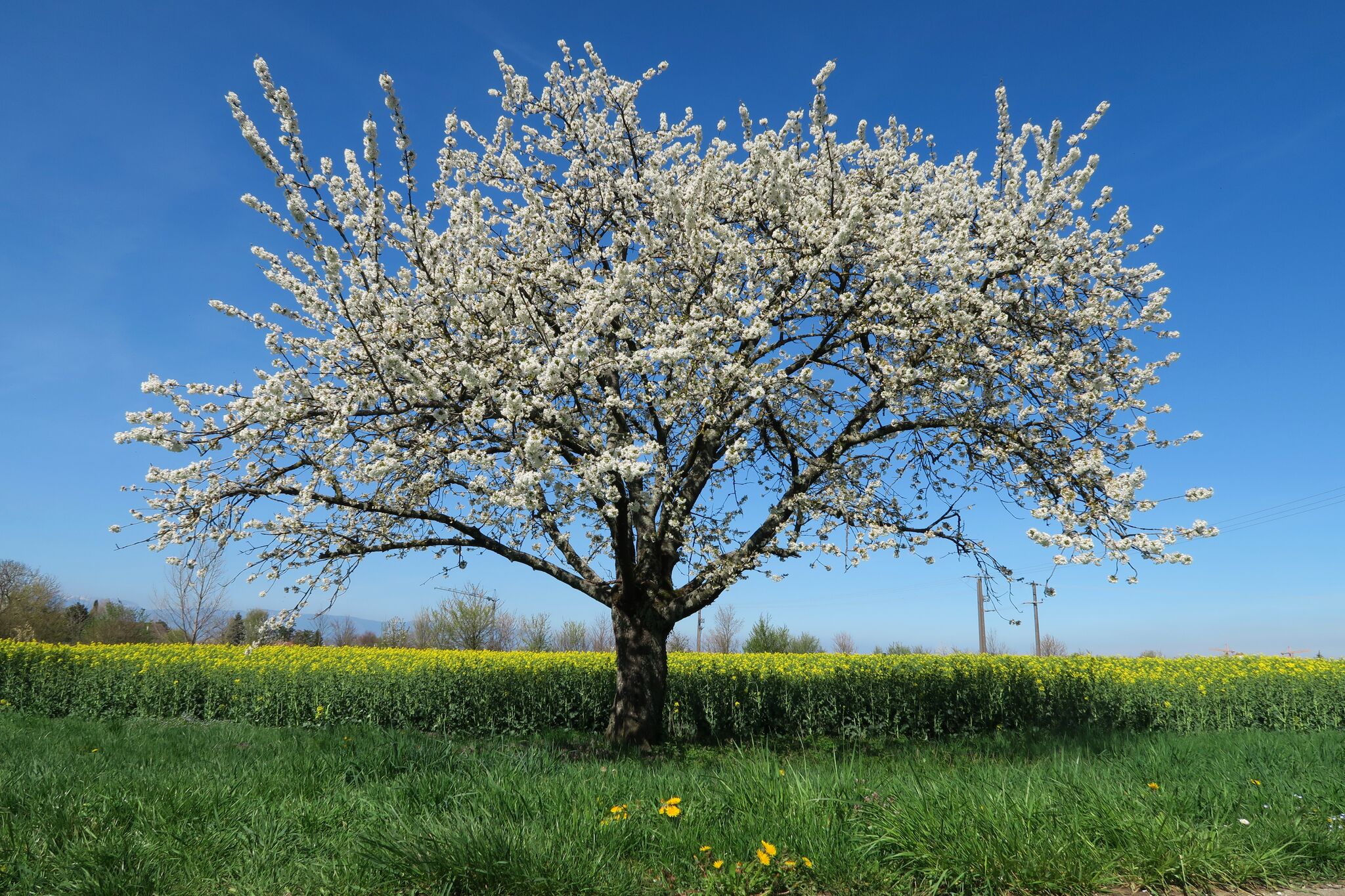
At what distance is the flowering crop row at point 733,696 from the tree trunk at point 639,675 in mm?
2772

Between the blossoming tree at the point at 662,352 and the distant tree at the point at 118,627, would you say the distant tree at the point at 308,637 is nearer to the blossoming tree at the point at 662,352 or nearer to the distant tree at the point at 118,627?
the distant tree at the point at 118,627

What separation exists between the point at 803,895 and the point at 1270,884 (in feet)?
10.4

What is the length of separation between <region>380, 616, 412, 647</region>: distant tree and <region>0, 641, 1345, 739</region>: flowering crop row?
18.3 metres

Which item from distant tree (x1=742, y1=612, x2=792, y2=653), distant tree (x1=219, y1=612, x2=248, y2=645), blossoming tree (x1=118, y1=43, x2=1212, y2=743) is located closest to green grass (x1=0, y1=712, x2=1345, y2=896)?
blossoming tree (x1=118, y1=43, x2=1212, y2=743)

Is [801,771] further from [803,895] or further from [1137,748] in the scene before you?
[1137,748]

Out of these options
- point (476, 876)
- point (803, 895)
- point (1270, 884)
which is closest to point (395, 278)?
point (476, 876)

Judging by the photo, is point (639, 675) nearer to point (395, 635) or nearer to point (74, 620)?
point (395, 635)

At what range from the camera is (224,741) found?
9.48 metres

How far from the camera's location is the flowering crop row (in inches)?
530

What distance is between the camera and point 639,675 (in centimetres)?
1051

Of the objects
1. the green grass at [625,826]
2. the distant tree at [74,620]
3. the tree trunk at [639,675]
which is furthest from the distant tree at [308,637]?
the green grass at [625,826]

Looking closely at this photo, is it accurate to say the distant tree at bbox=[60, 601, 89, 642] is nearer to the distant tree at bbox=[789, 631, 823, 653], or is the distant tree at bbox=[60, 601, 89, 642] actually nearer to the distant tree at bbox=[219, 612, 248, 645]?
the distant tree at bbox=[219, 612, 248, 645]

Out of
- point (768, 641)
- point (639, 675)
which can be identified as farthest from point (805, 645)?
point (639, 675)

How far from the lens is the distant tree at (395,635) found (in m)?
34.9
